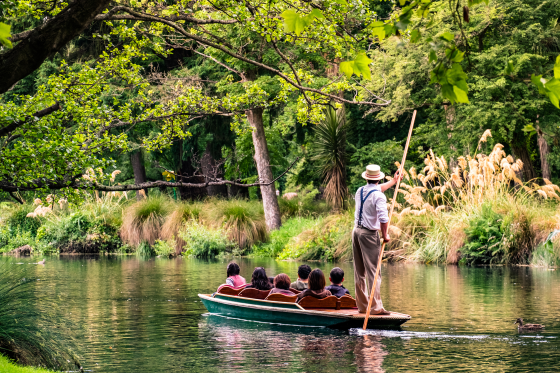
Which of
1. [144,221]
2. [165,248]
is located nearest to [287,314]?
[165,248]

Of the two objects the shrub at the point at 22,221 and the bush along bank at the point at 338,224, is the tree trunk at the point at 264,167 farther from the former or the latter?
the shrub at the point at 22,221

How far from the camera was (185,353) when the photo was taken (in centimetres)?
828

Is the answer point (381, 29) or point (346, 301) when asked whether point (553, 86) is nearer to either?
point (381, 29)

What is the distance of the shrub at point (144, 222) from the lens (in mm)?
27344

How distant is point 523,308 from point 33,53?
896 centimetres

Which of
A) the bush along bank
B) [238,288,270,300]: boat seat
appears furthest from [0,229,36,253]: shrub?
[238,288,270,300]: boat seat

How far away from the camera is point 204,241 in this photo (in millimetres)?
25516

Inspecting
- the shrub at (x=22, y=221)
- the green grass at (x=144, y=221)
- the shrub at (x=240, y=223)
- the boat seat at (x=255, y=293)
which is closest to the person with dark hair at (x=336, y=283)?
the boat seat at (x=255, y=293)

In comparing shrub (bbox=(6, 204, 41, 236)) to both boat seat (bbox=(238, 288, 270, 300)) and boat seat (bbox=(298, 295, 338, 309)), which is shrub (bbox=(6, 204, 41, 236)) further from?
boat seat (bbox=(298, 295, 338, 309))

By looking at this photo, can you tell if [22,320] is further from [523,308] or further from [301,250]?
[301,250]

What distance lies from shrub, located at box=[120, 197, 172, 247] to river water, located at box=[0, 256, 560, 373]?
1027 cm

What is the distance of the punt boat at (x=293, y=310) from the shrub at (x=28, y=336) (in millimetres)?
3846

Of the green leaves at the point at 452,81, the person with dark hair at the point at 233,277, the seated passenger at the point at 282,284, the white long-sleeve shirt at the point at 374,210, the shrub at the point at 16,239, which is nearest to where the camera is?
the green leaves at the point at 452,81

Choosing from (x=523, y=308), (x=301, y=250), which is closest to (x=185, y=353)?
(x=523, y=308)
